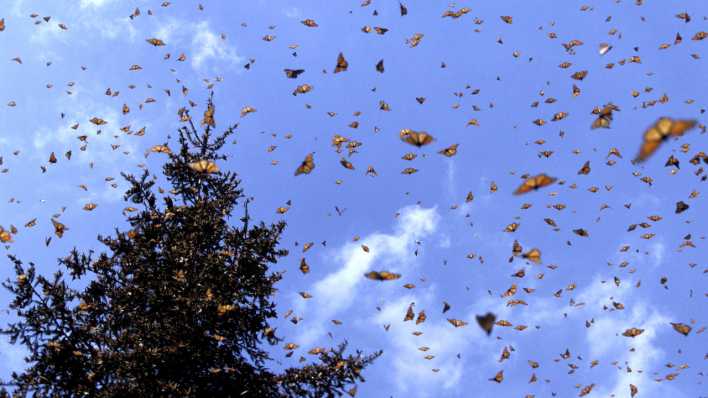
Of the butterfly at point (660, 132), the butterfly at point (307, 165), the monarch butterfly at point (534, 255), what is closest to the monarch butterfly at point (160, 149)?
the butterfly at point (307, 165)

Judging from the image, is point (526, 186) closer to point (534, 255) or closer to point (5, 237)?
point (534, 255)

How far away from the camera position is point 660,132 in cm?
484

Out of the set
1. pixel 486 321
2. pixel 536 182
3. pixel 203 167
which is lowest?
pixel 486 321

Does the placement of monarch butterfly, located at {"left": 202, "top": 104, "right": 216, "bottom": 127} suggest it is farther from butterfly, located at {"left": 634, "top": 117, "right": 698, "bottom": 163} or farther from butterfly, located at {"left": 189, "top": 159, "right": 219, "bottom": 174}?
butterfly, located at {"left": 634, "top": 117, "right": 698, "bottom": 163}

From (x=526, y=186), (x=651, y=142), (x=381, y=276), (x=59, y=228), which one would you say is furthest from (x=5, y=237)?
(x=651, y=142)

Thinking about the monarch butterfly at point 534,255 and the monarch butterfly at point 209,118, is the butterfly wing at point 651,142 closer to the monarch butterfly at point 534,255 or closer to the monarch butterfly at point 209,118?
the monarch butterfly at point 534,255

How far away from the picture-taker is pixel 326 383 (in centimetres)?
1136

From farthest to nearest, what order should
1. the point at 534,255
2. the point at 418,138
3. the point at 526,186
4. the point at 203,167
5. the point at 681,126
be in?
the point at 203,167, the point at 534,255, the point at 418,138, the point at 526,186, the point at 681,126

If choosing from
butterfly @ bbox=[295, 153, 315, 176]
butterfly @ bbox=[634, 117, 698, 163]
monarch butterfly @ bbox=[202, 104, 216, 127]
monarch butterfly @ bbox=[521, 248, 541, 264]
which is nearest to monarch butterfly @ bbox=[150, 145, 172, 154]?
monarch butterfly @ bbox=[202, 104, 216, 127]

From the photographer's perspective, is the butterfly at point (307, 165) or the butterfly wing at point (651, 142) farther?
the butterfly at point (307, 165)

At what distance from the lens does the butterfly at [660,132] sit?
4649mm

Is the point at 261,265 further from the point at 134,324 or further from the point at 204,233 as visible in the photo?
the point at 134,324

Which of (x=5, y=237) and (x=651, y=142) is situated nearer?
(x=651, y=142)

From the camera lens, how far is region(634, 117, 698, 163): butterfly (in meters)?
4.65
